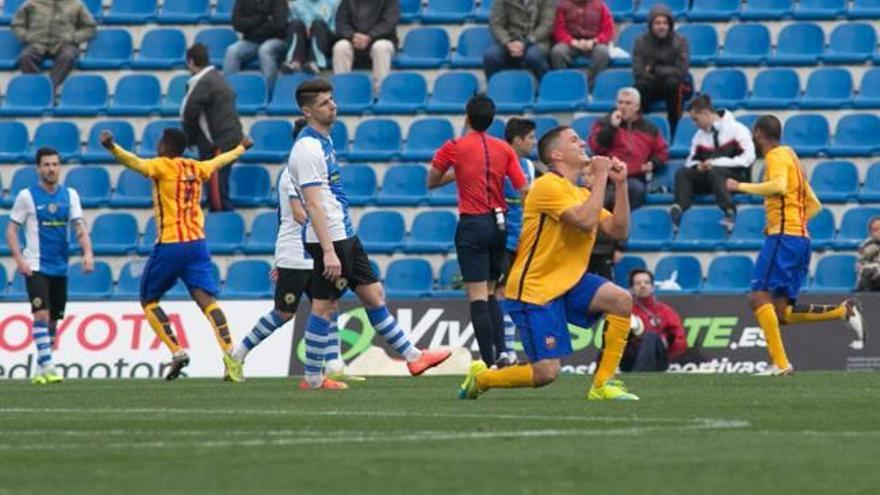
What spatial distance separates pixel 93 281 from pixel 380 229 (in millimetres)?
3456

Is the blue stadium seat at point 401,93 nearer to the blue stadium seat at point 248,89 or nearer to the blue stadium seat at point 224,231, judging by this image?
the blue stadium seat at point 248,89

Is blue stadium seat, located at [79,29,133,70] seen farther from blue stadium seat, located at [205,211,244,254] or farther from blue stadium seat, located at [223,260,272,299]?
blue stadium seat, located at [223,260,272,299]

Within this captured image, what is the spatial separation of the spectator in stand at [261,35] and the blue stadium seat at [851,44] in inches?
261

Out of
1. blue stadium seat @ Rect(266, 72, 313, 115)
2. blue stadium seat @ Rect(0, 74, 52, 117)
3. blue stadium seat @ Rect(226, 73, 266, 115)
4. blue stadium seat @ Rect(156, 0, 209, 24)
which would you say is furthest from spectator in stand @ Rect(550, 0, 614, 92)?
blue stadium seat @ Rect(0, 74, 52, 117)

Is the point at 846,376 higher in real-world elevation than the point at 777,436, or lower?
lower

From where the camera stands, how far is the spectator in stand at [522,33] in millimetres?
25547

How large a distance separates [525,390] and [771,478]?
25.7 ft

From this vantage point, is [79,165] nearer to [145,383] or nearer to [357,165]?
[357,165]

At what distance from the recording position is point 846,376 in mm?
18531

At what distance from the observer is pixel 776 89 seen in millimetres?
24938

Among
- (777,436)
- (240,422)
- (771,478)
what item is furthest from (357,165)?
(771,478)

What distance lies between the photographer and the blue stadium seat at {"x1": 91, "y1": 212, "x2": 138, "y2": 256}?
1008 inches

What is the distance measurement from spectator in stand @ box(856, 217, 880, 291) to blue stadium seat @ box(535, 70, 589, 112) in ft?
14.0

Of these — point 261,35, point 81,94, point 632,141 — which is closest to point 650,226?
point 632,141
